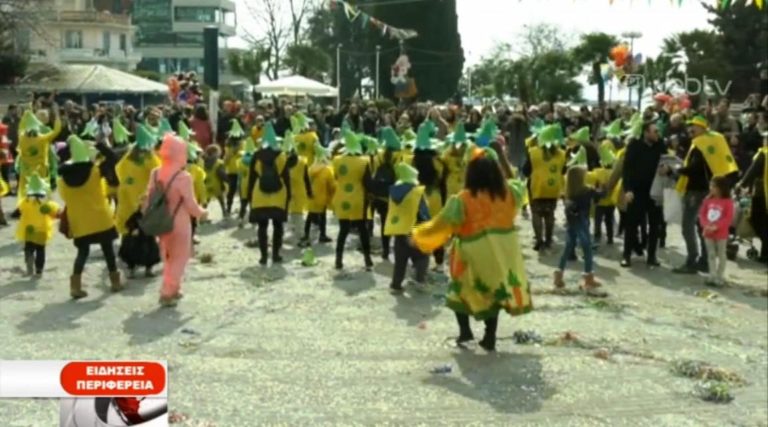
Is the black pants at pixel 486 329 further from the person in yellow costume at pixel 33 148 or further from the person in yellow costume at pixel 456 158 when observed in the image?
the person in yellow costume at pixel 33 148

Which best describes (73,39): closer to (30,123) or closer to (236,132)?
(236,132)

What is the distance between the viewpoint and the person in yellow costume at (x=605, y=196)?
12.7 metres

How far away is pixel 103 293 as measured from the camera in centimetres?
1041

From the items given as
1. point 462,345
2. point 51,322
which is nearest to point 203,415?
point 462,345

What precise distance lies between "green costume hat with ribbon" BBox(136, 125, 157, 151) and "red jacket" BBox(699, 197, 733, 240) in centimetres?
579

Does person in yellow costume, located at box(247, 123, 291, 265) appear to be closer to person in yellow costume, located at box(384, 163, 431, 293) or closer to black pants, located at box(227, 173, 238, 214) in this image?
person in yellow costume, located at box(384, 163, 431, 293)

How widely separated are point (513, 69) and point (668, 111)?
42660 mm

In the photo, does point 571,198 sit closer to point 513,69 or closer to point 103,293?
point 103,293

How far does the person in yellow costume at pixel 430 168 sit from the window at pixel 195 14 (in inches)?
1079

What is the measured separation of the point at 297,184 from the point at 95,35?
4909cm

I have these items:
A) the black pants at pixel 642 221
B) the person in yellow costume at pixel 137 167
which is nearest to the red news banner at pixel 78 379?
the person in yellow costume at pixel 137 167

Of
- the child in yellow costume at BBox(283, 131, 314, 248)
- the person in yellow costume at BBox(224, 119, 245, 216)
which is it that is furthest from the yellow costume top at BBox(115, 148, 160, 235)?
the person in yellow costume at BBox(224, 119, 245, 216)

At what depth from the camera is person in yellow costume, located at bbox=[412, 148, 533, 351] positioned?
25.3 feet

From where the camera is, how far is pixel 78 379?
2.69 meters
